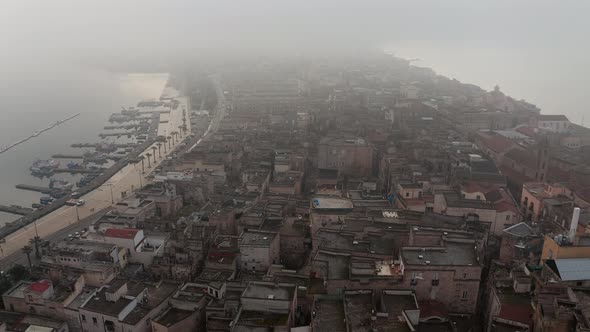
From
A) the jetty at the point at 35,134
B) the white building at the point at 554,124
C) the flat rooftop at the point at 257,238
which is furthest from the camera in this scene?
the jetty at the point at 35,134

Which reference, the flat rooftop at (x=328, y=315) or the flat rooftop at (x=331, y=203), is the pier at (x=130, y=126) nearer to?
the flat rooftop at (x=331, y=203)

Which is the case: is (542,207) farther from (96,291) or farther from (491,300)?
(96,291)

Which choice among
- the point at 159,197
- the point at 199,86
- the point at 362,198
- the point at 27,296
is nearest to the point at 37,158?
the point at 159,197

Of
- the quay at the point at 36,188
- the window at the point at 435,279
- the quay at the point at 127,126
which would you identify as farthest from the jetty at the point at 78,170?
the window at the point at 435,279

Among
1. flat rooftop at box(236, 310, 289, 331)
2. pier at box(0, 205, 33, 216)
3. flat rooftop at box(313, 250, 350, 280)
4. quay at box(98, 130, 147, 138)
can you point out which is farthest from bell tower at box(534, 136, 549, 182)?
quay at box(98, 130, 147, 138)

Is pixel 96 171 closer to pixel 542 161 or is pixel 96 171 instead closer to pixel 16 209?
pixel 16 209

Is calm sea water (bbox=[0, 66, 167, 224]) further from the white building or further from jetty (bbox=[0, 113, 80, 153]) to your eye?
the white building
